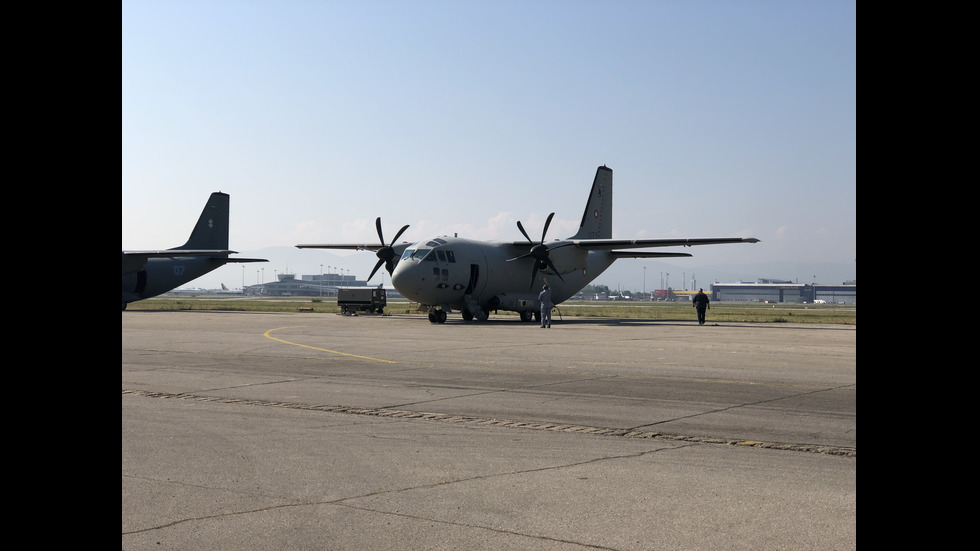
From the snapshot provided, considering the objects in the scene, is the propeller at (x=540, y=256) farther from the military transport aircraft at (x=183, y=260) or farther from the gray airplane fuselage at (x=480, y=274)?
the military transport aircraft at (x=183, y=260)

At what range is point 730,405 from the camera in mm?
11594

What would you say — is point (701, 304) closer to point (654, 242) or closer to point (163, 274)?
point (654, 242)

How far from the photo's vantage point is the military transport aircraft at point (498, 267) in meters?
36.5

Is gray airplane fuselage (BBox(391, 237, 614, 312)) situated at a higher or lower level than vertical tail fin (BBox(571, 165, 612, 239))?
lower

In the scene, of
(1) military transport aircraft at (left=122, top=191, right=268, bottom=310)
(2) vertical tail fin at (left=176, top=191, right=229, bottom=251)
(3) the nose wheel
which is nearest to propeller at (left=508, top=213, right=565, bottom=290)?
(3) the nose wheel

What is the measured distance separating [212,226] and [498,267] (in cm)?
2870

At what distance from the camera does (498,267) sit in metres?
40.0

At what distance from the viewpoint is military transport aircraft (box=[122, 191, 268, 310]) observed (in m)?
50.6

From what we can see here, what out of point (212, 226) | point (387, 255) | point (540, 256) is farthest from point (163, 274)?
point (540, 256)

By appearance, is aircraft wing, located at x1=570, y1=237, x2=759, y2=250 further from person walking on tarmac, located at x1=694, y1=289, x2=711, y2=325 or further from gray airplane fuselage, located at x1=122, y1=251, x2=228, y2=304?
gray airplane fuselage, located at x1=122, y1=251, x2=228, y2=304

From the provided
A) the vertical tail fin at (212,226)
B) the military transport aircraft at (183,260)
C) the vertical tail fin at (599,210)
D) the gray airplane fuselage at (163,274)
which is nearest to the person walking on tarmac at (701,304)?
the vertical tail fin at (599,210)

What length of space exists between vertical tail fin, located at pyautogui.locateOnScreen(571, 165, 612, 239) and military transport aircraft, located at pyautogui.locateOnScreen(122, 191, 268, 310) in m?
23.1
